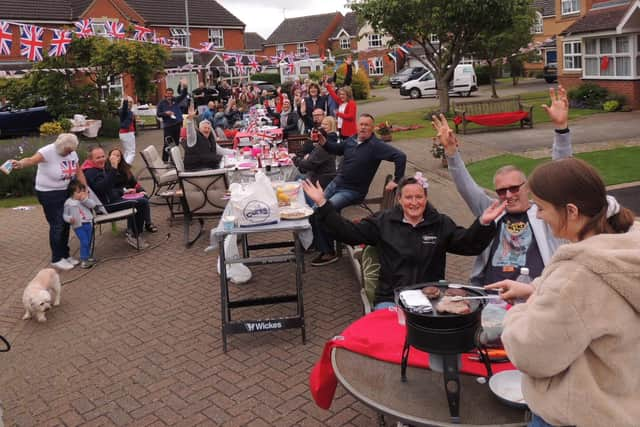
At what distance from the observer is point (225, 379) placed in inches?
197

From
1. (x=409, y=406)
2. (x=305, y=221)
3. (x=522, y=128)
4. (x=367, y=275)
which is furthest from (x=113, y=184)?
(x=522, y=128)

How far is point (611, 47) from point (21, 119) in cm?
2392

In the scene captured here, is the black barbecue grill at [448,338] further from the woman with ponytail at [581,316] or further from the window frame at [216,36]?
the window frame at [216,36]

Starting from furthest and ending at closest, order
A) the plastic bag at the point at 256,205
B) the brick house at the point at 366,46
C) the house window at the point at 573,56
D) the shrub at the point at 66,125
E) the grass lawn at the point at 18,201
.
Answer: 1. the brick house at the point at 366,46
2. the house window at the point at 573,56
3. the shrub at the point at 66,125
4. the grass lawn at the point at 18,201
5. the plastic bag at the point at 256,205

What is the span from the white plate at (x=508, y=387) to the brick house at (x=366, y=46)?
6107 cm

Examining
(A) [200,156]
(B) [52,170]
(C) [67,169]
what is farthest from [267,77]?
(B) [52,170]

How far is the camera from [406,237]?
452 cm

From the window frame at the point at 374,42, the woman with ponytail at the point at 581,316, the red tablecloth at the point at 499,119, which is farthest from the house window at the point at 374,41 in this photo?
the woman with ponytail at the point at 581,316

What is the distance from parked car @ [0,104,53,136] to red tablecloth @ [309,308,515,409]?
24.1 m

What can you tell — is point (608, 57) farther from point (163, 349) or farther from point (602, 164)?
point (163, 349)

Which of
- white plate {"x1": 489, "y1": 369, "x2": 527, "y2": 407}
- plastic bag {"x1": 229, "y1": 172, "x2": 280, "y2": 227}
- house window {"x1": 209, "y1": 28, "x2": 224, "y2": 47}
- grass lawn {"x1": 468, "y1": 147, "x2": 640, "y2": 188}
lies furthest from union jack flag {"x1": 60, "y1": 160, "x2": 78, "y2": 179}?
house window {"x1": 209, "y1": 28, "x2": 224, "y2": 47}

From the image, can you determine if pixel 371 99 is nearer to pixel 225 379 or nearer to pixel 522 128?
pixel 522 128

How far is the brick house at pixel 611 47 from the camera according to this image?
22.7m

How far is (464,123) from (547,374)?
18.9m
